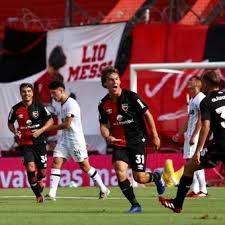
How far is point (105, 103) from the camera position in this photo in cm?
1498

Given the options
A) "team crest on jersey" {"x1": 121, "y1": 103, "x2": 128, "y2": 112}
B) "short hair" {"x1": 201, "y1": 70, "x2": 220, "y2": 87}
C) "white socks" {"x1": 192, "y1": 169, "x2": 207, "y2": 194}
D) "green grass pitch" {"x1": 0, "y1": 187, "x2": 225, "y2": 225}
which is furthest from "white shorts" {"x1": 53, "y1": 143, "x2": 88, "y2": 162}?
"short hair" {"x1": 201, "y1": 70, "x2": 220, "y2": 87}

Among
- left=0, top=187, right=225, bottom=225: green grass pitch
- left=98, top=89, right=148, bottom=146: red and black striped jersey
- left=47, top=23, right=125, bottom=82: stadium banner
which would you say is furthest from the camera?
left=47, top=23, right=125, bottom=82: stadium banner

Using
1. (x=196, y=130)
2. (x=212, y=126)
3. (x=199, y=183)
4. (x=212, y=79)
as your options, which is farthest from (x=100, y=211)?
(x=199, y=183)

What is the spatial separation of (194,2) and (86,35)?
4.48 m

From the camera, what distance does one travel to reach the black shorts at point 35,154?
17.9m

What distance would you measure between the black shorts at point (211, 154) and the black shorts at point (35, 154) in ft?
16.3

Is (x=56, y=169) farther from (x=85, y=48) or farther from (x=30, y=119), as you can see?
(x=85, y=48)

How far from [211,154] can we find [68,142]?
218 inches

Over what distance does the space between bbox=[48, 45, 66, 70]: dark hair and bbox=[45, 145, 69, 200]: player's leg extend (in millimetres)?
9416

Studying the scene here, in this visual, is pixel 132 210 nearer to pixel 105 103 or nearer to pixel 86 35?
pixel 105 103

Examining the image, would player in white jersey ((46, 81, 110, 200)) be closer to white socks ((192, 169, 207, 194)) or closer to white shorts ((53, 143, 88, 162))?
white shorts ((53, 143, 88, 162))

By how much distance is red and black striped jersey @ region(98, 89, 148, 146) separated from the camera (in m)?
14.8

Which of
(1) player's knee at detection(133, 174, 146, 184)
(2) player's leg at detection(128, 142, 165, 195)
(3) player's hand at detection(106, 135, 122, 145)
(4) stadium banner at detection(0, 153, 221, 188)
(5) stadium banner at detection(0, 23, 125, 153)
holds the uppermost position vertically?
(3) player's hand at detection(106, 135, 122, 145)

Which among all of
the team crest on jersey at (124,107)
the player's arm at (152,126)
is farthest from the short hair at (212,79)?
the team crest on jersey at (124,107)
